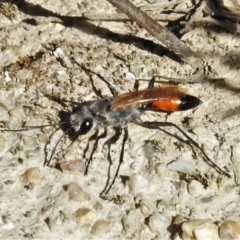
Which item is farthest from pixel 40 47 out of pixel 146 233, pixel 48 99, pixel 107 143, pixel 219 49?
pixel 146 233

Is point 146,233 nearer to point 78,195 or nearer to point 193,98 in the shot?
point 78,195

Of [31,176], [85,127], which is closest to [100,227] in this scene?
[31,176]

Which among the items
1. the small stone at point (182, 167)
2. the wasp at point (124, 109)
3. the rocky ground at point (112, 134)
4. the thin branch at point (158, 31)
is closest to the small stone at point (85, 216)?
the rocky ground at point (112, 134)

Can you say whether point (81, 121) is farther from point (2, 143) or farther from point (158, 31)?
point (158, 31)

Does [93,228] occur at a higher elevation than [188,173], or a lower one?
lower

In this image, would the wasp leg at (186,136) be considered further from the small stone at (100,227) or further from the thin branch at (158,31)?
the small stone at (100,227)
